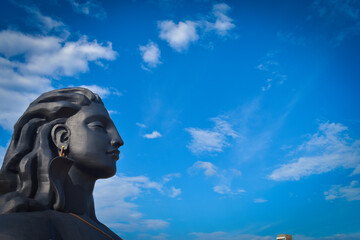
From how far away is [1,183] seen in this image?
6133mm

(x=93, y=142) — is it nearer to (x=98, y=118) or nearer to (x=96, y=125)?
(x=96, y=125)

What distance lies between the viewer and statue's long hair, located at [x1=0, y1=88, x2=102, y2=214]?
5.72 metres

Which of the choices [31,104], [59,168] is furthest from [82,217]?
[31,104]

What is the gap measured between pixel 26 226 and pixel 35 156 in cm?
170

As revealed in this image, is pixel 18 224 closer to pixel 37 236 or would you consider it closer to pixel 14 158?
pixel 37 236

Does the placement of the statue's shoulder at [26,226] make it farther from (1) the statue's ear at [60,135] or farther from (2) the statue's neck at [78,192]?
(1) the statue's ear at [60,135]

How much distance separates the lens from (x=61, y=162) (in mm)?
6066

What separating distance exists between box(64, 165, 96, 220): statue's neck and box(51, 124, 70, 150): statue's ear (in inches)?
19.2

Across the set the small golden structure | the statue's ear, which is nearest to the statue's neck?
the statue's ear

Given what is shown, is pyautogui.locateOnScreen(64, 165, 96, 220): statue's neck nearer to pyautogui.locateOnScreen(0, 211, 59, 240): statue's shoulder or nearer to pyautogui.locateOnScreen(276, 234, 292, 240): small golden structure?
pyautogui.locateOnScreen(0, 211, 59, 240): statue's shoulder

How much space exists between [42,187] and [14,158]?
83 cm

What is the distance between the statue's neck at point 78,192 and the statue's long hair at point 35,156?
1.05 ft

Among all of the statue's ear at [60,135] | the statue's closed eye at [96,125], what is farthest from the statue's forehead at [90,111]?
the statue's ear at [60,135]

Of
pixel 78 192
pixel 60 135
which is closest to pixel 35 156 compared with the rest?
pixel 60 135
